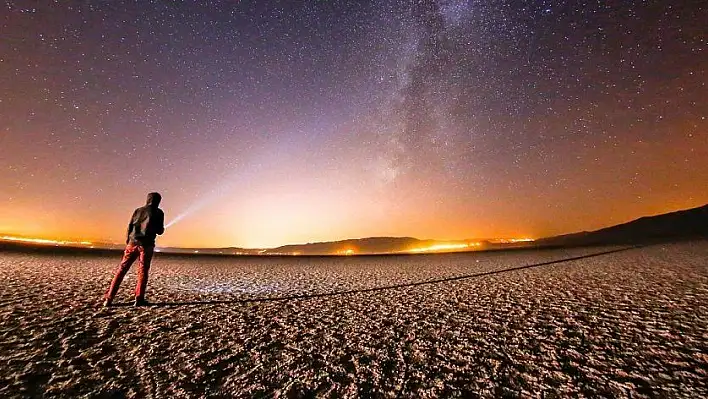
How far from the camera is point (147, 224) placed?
6.03 metres

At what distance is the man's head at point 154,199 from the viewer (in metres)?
6.21

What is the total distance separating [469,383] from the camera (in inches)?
126

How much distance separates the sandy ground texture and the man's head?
81.3 inches

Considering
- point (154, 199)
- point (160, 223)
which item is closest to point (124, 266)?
point (160, 223)

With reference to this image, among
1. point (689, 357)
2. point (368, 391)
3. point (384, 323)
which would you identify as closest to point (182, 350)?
point (368, 391)

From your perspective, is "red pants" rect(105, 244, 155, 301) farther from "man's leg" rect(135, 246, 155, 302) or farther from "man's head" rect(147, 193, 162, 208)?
"man's head" rect(147, 193, 162, 208)

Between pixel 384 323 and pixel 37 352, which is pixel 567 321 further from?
pixel 37 352

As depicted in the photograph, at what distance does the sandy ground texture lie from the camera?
10.3 feet

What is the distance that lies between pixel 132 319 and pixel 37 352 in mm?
1523

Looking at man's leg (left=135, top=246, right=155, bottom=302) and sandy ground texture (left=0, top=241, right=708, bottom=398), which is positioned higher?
man's leg (left=135, top=246, right=155, bottom=302)

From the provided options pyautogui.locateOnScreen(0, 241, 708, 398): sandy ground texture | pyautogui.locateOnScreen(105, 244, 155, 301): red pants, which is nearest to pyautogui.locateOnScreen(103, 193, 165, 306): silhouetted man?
pyautogui.locateOnScreen(105, 244, 155, 301): red pants

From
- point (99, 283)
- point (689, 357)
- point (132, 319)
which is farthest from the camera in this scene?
point (99, 283)

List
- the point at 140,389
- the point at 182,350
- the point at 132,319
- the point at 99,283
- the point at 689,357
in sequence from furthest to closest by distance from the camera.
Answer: the point at 99,283, the point at 132,319, the point at 182,350, the point at 689,357, the point at 140,389

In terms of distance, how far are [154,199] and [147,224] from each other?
538 mm
